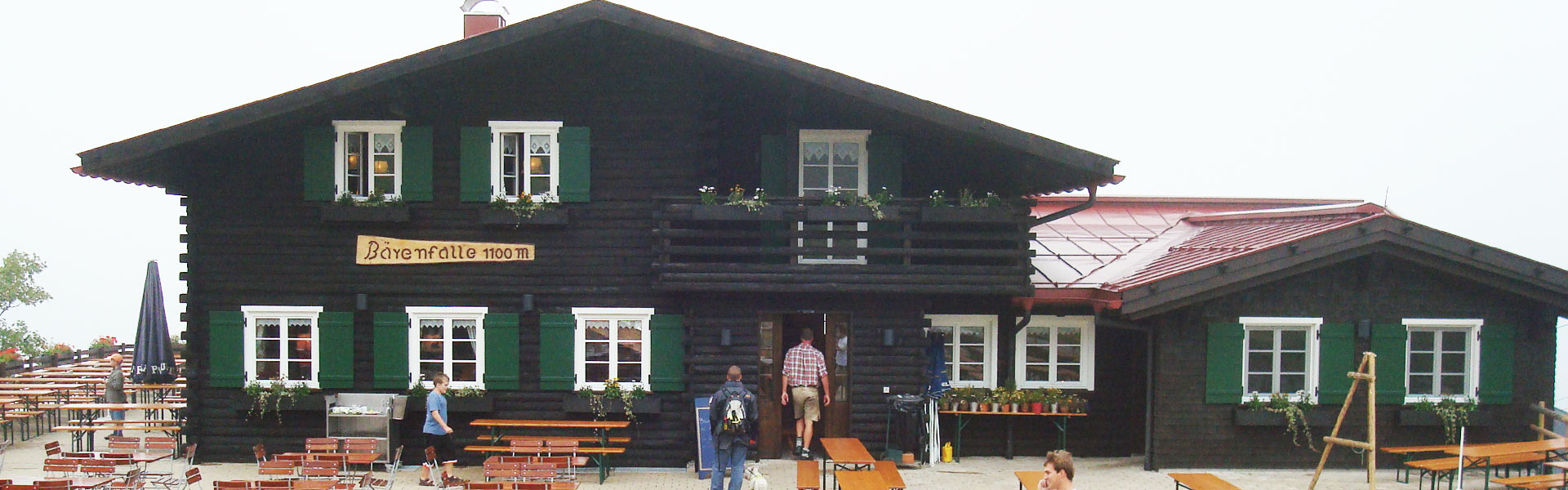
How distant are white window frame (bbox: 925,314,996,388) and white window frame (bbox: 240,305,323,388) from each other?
8251 millimetres

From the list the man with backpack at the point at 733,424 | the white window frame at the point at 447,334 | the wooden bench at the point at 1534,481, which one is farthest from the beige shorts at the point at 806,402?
the wooden bench at the point at 1534,481

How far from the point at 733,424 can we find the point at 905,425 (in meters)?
3.22

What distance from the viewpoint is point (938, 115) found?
13.5 m

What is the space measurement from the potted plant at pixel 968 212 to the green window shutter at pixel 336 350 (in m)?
7.63

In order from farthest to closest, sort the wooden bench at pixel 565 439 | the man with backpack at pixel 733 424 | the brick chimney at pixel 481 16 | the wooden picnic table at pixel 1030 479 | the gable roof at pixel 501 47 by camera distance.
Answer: the brick chimney at pixel 481 16 → the gable roof at pixel 501 47 → the wooden bench at pixel 565 439 → the man with backpack at pixel 733 424 → the wooden picnic table at pixel 1030 479

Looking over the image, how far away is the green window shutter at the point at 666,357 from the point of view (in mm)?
14164

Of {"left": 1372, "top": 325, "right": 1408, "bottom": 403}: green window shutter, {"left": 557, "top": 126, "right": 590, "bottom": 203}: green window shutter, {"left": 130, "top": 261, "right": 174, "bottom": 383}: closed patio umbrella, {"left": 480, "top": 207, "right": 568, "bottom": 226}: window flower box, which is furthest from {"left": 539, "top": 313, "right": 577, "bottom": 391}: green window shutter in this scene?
{"left": 1372, "top": 325, "right": 1408, "bottom": 403}: green window shutter

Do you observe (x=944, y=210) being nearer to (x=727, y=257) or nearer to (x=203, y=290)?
(x=727, y=257)

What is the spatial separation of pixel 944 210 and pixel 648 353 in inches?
168

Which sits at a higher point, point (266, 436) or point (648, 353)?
point (648, 353)

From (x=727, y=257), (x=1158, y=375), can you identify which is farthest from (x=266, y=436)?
(x=1158, y=375)

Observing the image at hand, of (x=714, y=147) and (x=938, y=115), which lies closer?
(x=938, y=115)

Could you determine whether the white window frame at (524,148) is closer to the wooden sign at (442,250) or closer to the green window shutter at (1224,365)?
the wooden sign at (442,250)

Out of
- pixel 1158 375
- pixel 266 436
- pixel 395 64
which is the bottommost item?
pixel 266 436
